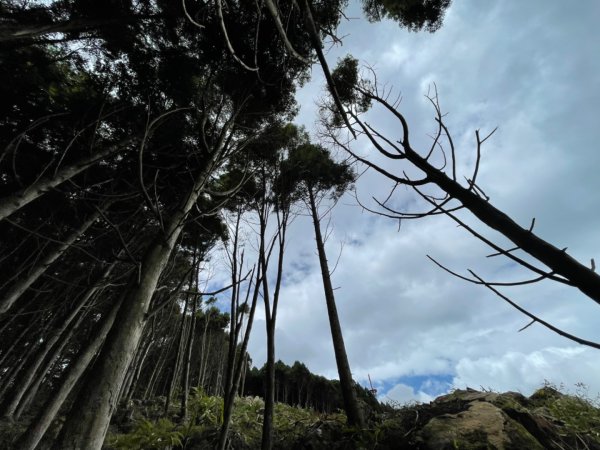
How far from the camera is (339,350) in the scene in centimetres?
679

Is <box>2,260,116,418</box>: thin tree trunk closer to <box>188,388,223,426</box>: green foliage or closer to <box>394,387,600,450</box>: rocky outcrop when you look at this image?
<box>188,388,223,426</box>: green foliage

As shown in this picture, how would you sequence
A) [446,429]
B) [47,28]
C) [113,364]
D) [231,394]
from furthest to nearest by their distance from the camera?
[47,28]
[446,429]
[231,394]
[113,364]

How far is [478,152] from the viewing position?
90cm

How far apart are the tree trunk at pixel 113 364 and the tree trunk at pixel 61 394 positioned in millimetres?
3762

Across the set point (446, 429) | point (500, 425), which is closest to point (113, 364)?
point (446, 429)

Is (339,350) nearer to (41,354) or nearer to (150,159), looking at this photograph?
(150,159)

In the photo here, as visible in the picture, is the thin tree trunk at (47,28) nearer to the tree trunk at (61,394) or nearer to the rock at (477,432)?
the tree trunk at (61,394)

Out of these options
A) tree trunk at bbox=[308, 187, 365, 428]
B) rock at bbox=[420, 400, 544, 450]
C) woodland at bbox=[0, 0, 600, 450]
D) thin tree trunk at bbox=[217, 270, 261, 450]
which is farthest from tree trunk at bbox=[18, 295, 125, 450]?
rock at bbox=[420, 400, 544, 450]

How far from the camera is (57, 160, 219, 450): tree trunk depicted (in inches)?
48.9

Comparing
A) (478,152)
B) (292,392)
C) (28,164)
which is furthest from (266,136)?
(292,392)

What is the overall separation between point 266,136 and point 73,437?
16.7ft

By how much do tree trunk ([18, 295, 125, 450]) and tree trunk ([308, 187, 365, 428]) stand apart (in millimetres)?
4586

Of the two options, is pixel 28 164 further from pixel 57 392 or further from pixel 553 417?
pixel 553 417

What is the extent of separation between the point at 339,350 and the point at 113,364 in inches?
239
